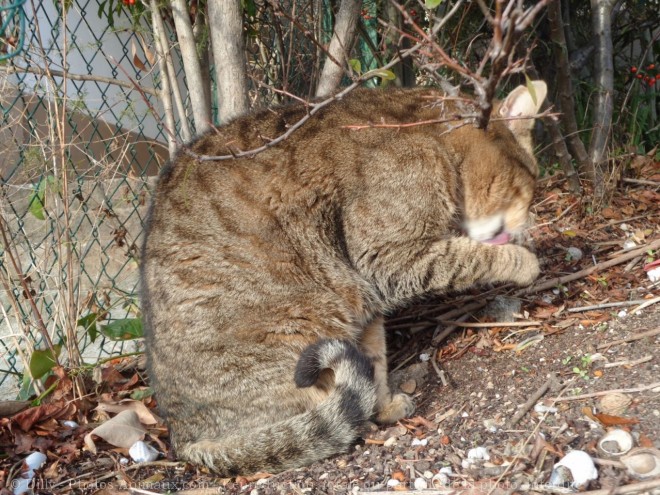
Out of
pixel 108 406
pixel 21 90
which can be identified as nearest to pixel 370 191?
pixel 108 406

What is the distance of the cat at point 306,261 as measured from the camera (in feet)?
9.70

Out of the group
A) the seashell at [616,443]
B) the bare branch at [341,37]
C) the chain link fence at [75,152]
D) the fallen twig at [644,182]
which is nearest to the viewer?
the seashell at [616,443]

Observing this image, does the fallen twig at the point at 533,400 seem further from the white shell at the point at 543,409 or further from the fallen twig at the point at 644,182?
the fallen twig at the point at 644,182

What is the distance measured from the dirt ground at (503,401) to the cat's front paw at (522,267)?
0.22m

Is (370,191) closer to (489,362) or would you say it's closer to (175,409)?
(489,362)

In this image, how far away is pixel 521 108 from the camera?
11.2ft

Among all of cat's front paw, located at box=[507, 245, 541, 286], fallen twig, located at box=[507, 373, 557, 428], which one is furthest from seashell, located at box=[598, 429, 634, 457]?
cat's front paw, located at box=[507, 245, 541, 286]

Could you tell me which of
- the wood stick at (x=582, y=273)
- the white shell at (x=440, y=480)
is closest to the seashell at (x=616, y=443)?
the white shell at (x=440, y=480)

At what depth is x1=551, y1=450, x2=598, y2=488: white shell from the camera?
2261mm

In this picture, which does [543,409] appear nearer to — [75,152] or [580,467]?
[580,467]

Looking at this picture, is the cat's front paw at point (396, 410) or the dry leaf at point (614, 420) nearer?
the dry leaf at point (614, 420)

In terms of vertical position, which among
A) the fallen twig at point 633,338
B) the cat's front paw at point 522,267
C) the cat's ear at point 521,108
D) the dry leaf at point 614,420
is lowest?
the dry leaf at point 614,420

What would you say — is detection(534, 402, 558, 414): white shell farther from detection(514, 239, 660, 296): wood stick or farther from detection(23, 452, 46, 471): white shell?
detection(23, 452, 46, 471): white shell

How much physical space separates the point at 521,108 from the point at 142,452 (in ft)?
8.62
